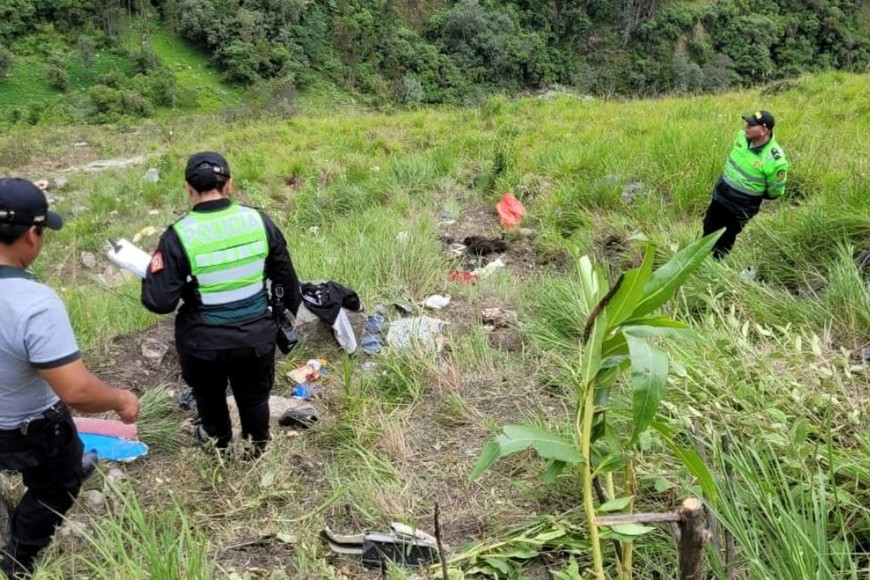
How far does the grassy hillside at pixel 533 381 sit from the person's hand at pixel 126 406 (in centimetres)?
27

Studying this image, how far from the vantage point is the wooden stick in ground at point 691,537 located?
89 centimetres

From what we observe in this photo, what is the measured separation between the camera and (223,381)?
2889mm

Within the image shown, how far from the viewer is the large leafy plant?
0.92 m

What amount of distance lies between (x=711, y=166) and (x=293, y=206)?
489 centimetres

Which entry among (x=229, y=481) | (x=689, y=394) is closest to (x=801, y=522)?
(x=689, y=394)

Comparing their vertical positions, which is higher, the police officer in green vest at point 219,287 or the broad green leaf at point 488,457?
the broad green leaf at point 488,457

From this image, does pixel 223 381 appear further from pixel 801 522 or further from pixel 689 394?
pixel 801 522

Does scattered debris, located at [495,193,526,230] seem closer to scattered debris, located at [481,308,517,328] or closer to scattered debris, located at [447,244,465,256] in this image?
scattered debris, located at [447,244,465,256]

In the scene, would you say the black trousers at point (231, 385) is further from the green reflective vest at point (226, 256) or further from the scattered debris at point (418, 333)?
the scattered debris at point (418, 333)

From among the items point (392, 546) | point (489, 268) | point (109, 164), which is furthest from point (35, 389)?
point (109, 164)

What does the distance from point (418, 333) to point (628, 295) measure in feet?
9.30

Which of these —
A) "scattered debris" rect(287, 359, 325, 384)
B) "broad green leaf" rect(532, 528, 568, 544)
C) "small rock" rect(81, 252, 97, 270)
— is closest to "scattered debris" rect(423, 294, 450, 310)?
"scattered debris" rect(287, 359, 325, 384)

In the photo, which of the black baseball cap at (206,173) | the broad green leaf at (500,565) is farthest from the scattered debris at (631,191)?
the broad green leaf at (500,565)

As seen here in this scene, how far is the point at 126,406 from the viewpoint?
89.5 inches
